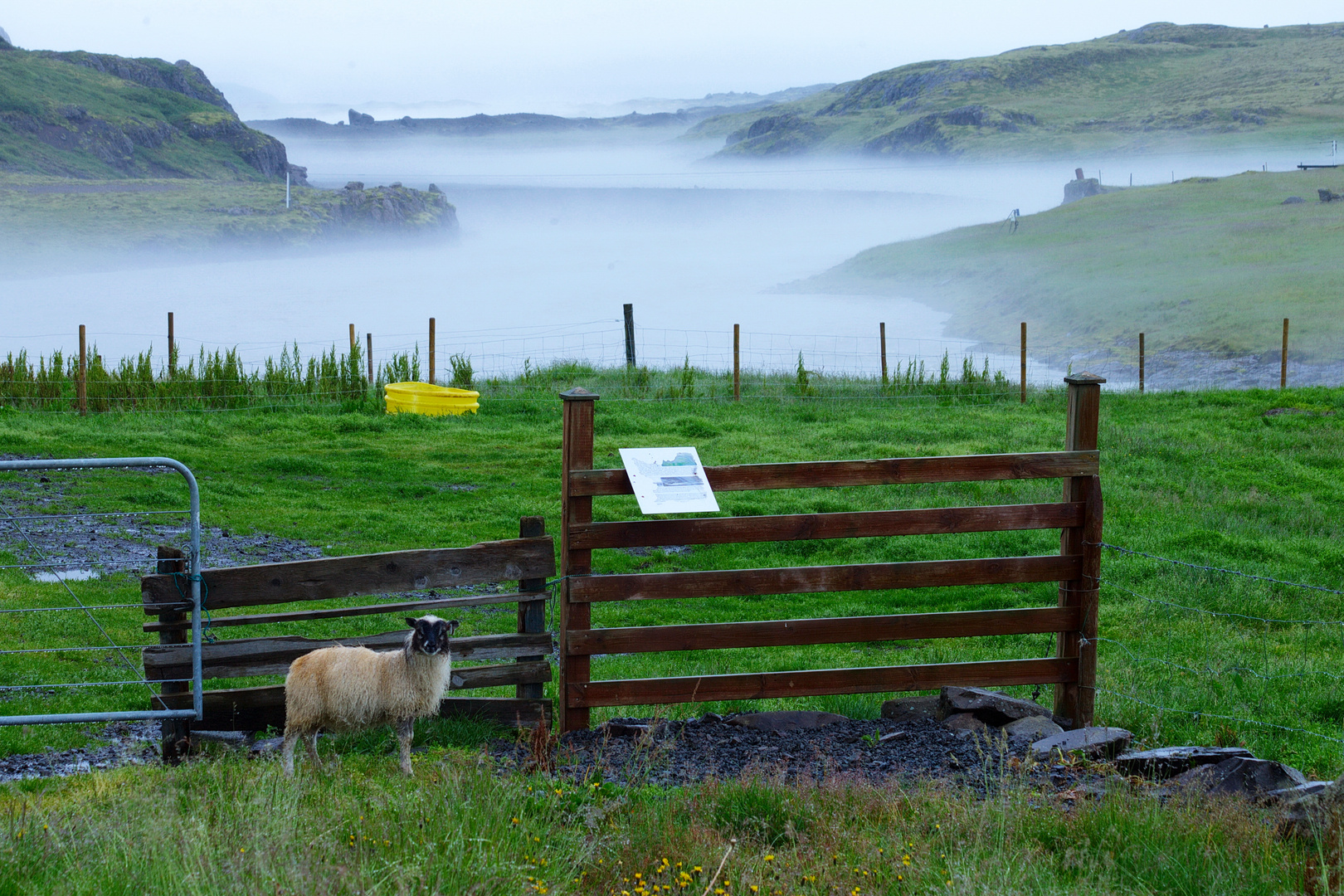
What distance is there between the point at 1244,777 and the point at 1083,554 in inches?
70.1

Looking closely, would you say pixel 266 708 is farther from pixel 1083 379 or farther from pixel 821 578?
pixel 1083 379

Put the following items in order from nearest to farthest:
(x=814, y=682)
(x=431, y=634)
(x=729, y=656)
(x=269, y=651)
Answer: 1. (x=431, y=634)
2. (x=269, y=651)
3. (x=814, y=682)
4. (x=729, y=656)

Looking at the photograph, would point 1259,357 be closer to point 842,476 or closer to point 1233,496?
point 1233,496

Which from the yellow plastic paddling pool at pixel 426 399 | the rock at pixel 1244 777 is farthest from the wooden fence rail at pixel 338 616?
the yellow plastic paddling pool at pixel 426 399

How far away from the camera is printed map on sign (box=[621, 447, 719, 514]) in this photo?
20.8 feet

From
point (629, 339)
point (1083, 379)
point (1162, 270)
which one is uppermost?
point (1162, 270)

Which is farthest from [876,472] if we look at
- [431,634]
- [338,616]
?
[338,616]

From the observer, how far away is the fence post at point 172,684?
6.41 metres

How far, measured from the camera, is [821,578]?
6.88m

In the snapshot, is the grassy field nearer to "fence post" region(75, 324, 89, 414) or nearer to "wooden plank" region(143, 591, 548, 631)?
"wooden plank" region(143, 591, 548, 631)

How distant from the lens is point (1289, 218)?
68438 millimetres

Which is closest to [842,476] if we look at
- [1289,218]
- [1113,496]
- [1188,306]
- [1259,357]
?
[1113,496]

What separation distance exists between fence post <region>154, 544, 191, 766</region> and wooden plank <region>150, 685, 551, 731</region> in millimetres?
80

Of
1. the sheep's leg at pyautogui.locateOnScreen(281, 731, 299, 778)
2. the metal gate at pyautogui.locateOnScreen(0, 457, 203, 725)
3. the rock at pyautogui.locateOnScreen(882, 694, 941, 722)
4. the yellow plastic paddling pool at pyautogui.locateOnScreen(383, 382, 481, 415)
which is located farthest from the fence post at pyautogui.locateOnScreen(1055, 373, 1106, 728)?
the yellow plastic paddling pool at pyautogui.locateOnScreen(383, 382, 481, 415)
